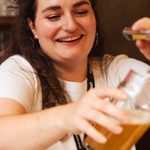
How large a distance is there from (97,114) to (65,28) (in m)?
0.59

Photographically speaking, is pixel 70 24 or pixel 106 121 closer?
A: pixel 106 121

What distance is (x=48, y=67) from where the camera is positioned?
1.25 meters

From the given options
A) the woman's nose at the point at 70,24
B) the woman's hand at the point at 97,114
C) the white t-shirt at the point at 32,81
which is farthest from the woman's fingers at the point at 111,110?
the woman's nose at the point at 70,24

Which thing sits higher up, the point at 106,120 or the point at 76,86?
the point at 106,120

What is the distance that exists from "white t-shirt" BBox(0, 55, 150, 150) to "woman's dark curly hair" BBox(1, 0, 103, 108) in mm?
26

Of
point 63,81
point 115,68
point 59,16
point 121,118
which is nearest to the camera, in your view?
point 121,118

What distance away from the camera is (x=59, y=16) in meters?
1.15

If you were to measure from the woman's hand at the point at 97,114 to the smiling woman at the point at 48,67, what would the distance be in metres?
0.12

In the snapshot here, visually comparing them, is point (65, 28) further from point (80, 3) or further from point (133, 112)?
point (133, 112)

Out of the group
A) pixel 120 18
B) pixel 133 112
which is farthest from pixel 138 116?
pixel 120 18

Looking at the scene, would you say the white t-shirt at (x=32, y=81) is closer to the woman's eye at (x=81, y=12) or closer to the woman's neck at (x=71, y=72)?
the woman's neck at (x=71, y=72)

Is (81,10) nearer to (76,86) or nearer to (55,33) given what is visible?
(55,33)

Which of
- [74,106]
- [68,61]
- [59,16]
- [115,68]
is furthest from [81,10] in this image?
[74,106]

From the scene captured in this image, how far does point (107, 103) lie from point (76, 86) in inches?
25.9
